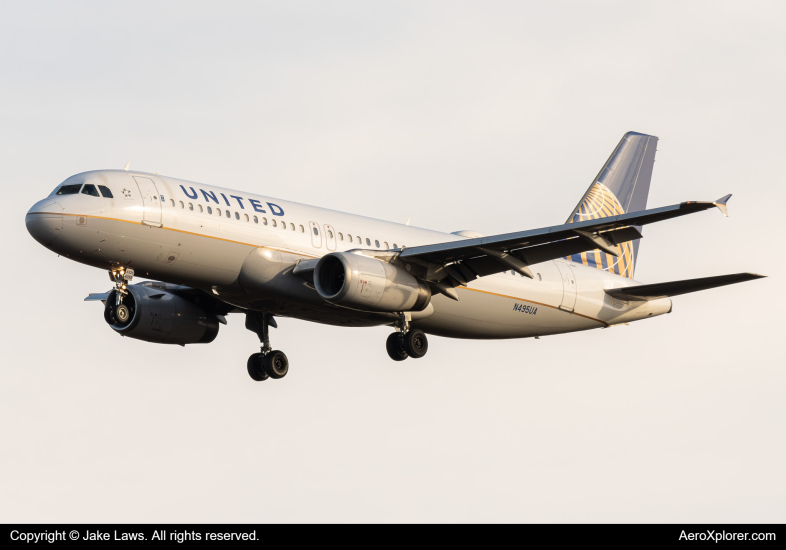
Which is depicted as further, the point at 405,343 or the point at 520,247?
the point at 405,343

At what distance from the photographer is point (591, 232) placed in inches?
1222

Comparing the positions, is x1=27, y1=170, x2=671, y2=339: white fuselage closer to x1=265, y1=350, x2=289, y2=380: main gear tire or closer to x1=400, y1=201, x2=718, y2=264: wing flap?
x1=400, y1=201, x2=718, y2=264: wing flap

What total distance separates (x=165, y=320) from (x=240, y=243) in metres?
6.93

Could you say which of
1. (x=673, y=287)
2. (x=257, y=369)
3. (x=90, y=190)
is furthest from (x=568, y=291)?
(x=90, y=190)

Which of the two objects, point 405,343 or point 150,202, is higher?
point 150,202

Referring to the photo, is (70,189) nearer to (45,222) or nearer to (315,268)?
(45,222)

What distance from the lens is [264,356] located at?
126 feet

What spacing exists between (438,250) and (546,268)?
7.25 meters

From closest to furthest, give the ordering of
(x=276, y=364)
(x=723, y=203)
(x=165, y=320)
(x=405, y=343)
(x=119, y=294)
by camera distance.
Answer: (x=723, y=203)
(x=119, y=294)
(x=405, y=343)
(x=165, y=320)
(x=276, y=364)

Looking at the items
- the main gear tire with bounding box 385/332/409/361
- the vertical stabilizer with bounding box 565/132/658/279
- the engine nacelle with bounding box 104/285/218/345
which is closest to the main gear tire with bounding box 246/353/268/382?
the engine nacelle with bounding box 104/285/218/345

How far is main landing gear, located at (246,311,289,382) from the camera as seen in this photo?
3831 centimetres

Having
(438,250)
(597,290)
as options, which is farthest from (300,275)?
(597,290)

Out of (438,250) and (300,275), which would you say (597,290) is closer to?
(438,250)

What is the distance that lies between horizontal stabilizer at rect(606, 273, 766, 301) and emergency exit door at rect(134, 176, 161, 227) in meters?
17.0
